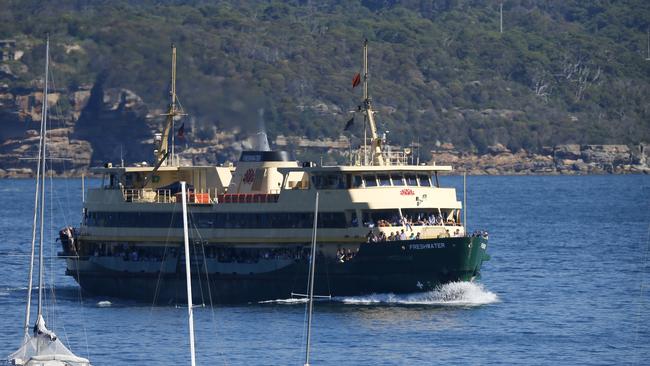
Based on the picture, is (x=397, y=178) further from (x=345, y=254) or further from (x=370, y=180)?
(x=345, y=254)

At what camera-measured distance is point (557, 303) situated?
72.0 m

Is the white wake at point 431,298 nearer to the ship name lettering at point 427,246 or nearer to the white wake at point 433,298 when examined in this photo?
the white wake at point 433,298

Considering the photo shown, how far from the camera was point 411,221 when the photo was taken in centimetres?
6956

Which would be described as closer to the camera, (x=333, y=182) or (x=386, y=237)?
(x=386, y=237)

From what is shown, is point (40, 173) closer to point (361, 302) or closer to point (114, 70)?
point (361, 302)

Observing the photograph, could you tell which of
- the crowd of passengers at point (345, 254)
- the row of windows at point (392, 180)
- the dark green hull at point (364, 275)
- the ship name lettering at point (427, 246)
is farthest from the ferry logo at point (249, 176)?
the ship name lettering at point (427, 246)

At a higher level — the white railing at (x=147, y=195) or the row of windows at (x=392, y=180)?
the row of windows at (x=392, y=180)

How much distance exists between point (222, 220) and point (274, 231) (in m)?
2.51

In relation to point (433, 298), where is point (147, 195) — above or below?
above

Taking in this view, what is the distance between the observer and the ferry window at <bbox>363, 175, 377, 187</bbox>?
6931 centimetres

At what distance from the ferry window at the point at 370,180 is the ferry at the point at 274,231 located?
0.08m

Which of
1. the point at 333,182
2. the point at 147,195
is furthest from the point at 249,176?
the point at 333,182

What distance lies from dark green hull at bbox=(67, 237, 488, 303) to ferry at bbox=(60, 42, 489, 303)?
0.04 m

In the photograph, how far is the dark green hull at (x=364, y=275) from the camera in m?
67.3
